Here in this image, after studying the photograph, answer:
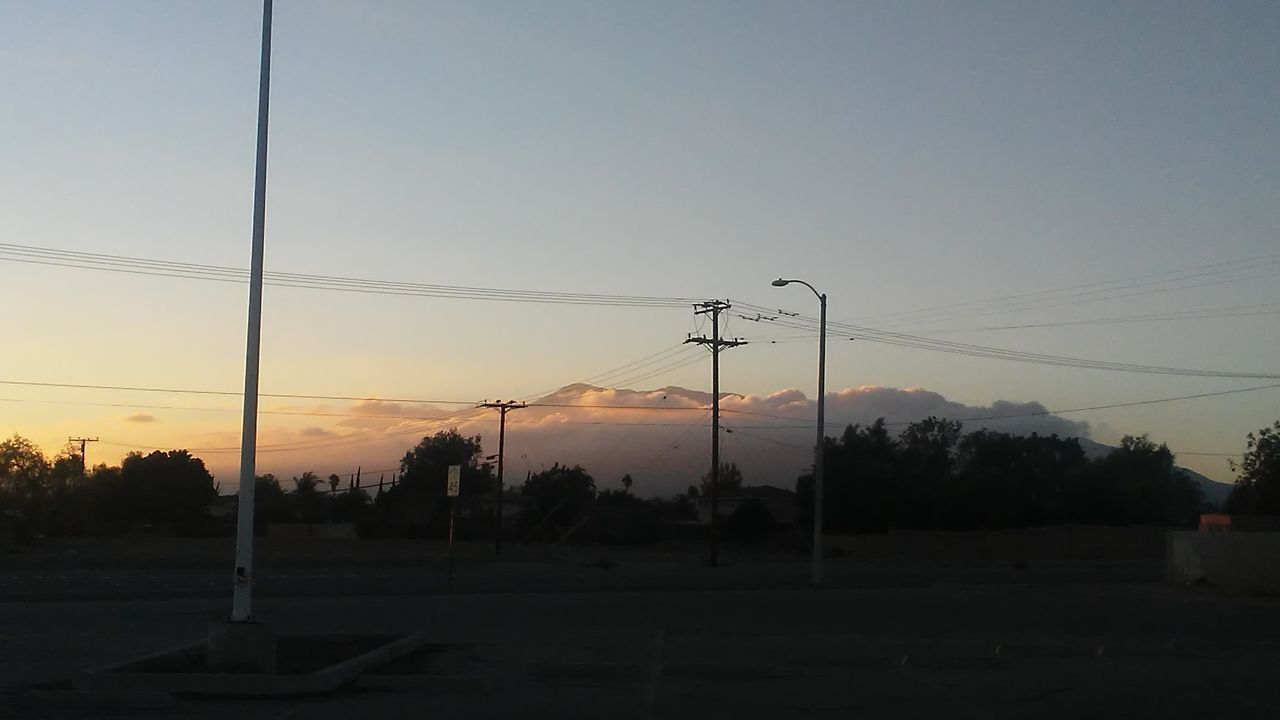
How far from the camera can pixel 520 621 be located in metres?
24.2

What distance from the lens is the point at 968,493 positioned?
9294cm

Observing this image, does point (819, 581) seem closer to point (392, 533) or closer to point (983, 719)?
point (983, 719)

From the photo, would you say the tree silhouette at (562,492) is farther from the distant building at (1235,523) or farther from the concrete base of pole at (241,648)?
the concrete base of pole at (241,648)

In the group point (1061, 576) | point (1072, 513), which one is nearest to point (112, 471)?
point (1072, 513)

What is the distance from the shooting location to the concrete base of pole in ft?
48.6

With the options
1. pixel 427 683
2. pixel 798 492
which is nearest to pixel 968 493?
pixel 798 492

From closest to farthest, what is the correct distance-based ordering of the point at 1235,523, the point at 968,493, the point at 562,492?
the point at 1235,523 → the point at 968,493 → the point at 562,492

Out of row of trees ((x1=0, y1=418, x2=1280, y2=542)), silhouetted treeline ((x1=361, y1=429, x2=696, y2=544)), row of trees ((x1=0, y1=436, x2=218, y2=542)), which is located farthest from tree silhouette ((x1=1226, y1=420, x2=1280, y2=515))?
row of trees ((x1=0, y1=436, x2=218, y2=542))

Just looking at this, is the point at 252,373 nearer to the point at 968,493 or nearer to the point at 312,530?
the point at 968,493

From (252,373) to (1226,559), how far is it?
123ft

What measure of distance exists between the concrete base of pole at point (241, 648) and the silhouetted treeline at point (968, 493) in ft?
252

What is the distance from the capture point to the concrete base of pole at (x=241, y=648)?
1481cm

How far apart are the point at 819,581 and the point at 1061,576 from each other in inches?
529

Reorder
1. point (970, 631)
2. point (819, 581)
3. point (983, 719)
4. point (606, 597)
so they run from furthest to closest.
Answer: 1. point (819, 581)
2. point (606, 597)
3. point (970, 631)
4. point (983, 719)
